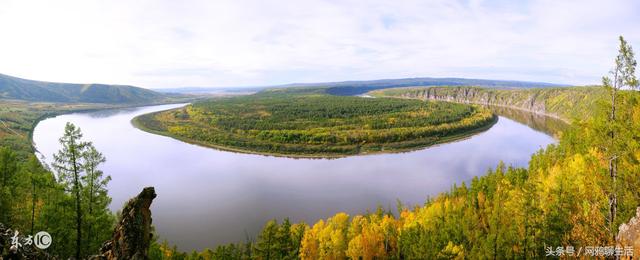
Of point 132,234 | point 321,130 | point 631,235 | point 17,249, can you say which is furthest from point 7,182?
point 321,130

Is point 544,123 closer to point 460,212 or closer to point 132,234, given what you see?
point 460,212

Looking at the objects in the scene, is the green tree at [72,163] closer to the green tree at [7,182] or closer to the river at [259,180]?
the green tree at [7,182]

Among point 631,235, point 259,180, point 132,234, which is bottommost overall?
point 259,180

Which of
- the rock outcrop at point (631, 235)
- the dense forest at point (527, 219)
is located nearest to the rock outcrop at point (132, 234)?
the dense forest at point (527, 219)

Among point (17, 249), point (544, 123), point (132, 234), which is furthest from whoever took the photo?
point (544, 123)

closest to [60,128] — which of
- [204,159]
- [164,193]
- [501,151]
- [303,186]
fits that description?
[204,159]

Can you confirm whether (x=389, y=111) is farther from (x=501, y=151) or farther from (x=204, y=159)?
(x=204, y=159)

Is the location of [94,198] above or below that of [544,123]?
above

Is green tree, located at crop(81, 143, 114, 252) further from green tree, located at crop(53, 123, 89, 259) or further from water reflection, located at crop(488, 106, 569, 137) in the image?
water reflection, located at crop(488, 106, 569, 137)
